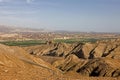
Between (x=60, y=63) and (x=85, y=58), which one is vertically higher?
(x=60, y=63)

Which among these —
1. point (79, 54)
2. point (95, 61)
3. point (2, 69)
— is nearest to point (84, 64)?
point (95, 61)

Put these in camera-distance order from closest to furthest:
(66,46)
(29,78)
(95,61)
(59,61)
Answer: (29,78)
(95,61)
(59,61)
(66,46)

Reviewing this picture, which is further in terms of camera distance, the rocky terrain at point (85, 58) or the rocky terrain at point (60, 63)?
the rocky terrain at point (85, 58)

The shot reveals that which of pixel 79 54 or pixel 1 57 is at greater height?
pixel 1 57

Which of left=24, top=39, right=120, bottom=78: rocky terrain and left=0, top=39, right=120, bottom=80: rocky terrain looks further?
left=24, top=39, right=120, bottom=78: rocky terrain

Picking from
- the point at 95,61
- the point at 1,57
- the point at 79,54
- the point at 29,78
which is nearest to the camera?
the point at 29,78

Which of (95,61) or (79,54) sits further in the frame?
(79,54)

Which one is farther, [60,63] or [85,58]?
[85,58]

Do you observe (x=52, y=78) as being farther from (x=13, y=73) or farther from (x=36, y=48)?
(x=36, y=48)
